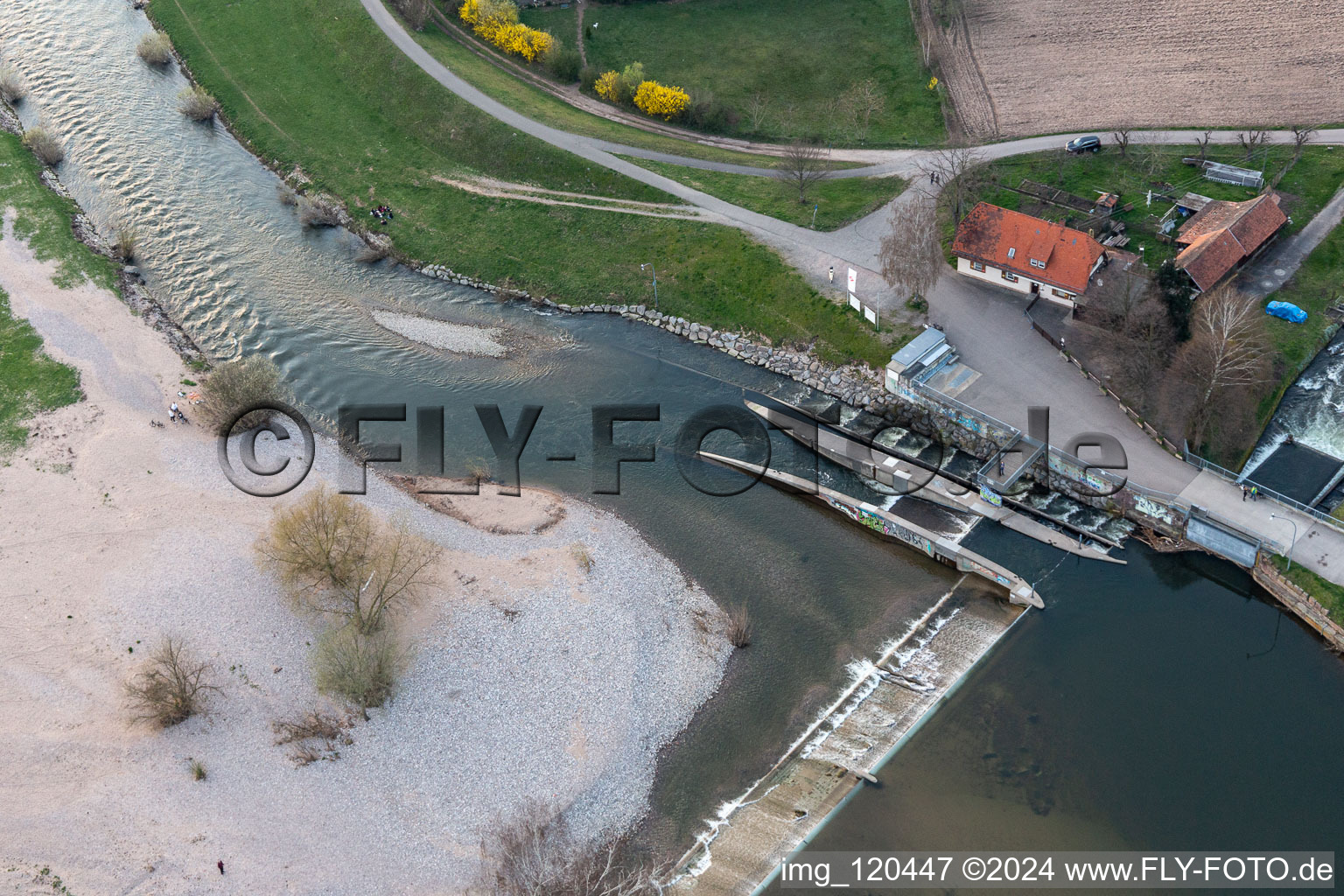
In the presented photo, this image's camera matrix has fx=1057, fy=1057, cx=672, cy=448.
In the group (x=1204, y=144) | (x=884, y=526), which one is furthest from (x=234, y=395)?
(x=1204, y=144)

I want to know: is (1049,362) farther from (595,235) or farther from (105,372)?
(105,372)

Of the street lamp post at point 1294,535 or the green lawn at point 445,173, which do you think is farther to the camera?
the green lawn at point 445,173

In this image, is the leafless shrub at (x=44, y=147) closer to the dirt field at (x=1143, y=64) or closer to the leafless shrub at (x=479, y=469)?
the leafless shrub at (x=479, y=469)

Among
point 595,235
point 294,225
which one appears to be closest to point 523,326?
point 595,235

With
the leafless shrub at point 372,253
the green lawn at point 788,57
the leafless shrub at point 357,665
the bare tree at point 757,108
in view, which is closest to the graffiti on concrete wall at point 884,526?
the leafless shrub at point 357,665

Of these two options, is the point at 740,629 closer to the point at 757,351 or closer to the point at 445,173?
the point at 757,351

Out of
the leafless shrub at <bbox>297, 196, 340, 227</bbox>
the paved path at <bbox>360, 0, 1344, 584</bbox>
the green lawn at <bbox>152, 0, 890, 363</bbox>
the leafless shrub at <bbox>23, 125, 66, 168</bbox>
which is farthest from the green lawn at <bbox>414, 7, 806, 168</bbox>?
the leafless shrub at <bbox>23, 125, 66, 168</bbox>
